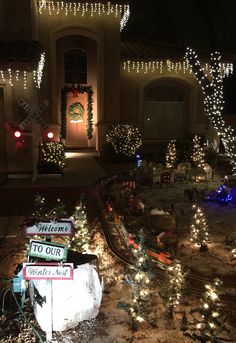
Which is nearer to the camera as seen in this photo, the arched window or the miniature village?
the miniature village

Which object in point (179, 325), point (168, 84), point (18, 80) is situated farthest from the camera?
point (168, 84)

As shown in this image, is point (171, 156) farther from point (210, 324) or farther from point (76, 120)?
point (210, 324)

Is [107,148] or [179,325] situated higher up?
[107,148]

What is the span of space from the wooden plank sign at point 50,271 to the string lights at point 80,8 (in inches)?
549

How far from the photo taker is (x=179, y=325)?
211 inches

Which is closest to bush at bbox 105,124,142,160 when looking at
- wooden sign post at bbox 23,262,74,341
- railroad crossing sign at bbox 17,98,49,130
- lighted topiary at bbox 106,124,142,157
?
lighted topiary at bbox 106,124,142,157

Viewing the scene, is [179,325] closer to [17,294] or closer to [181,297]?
[181,297]

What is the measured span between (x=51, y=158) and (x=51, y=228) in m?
8.88

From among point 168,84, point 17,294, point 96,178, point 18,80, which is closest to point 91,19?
point 168,84

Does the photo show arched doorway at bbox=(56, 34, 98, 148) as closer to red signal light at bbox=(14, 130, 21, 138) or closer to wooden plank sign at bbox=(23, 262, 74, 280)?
red signal light at bbox=(14, 130, 21, 138)

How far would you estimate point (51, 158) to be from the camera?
13.9m

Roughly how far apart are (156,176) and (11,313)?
792 centimetres

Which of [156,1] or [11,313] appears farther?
[156,1]

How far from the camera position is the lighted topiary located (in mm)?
16703
